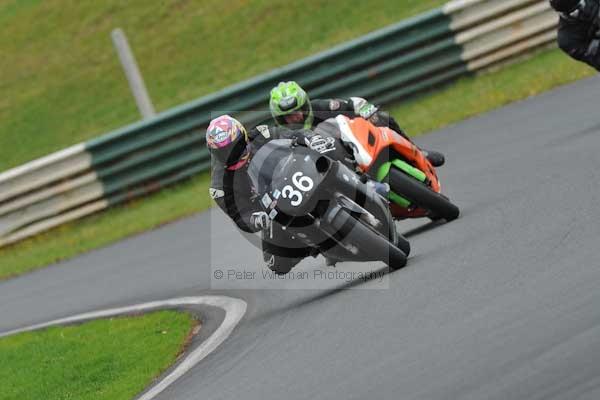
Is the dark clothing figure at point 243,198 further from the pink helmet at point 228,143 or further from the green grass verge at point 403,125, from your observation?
the green grass verge at point 403,125

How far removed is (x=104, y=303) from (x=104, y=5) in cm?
1477

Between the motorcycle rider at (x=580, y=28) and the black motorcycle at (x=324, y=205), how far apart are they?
370cm

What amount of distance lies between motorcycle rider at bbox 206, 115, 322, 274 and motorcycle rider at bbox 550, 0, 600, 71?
3.58 meters

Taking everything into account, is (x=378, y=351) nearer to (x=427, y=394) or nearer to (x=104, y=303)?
(x=427, y=394)

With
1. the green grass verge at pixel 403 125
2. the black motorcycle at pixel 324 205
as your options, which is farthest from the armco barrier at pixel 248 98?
the black motorcycle at pixel 324 205

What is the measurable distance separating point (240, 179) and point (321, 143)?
26.7 inches

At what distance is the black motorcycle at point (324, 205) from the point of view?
8344 millimetres

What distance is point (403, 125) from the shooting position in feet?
52.2

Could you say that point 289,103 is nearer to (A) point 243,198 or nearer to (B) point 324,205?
(A) point 243,198

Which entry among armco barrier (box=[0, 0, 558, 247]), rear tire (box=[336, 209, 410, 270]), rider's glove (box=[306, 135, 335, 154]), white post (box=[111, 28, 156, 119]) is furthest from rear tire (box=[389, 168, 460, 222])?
white post (box=[111, 28, 156, 119])

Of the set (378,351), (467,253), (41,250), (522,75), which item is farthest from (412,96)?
(378,351)

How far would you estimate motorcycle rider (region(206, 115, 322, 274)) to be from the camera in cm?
895

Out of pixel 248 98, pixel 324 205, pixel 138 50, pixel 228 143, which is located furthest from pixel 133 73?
pixel 324 205

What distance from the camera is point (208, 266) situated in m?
11.7
